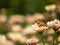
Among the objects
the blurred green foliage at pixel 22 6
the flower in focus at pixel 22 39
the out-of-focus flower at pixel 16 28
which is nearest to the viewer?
the flower in focus at pixel 22 39

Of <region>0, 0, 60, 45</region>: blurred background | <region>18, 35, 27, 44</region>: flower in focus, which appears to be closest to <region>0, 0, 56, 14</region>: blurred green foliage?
<region>0, 0, 60, 45</region>: blurred background


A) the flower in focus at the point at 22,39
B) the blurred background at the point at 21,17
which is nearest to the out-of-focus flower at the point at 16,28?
the blurred background at the point at 21,17

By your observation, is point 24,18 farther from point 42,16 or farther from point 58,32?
point 58,32

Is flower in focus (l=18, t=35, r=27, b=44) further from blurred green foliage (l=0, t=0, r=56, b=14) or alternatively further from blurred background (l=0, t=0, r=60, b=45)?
blurred green foliage (l=0, t=0, r=56, b=14)

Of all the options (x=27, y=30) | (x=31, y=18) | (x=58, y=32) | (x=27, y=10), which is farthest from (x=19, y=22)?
(x=58, y=32)

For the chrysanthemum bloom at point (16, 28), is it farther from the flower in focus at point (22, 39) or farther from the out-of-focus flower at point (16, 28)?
the flower in focus at point (22, 39)

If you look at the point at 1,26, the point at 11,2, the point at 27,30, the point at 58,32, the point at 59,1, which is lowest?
the point at 58,32

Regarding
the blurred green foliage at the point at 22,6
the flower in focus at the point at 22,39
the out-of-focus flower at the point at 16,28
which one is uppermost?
the blurred green foliage at the point at 22,6

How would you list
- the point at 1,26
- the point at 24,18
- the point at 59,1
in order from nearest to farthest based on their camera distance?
the point at 1,26 → the point at 24,18 → the point at 59,1

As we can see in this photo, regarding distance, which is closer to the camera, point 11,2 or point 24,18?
point 24,18
